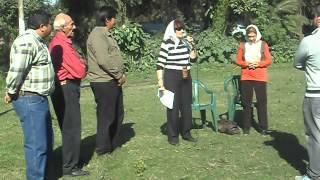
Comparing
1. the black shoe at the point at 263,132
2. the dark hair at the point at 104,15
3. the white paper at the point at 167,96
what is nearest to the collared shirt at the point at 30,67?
the dark hair at the point at 104,15

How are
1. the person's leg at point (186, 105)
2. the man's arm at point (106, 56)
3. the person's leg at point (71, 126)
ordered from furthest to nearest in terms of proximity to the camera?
1. the person's leg at point (186, 105)
2. the man's arm at point (106, 56)
3. the person's leg at point (71, 126)

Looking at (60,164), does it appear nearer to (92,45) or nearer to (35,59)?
(92,45)

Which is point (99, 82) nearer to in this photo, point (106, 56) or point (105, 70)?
point (105, 70)

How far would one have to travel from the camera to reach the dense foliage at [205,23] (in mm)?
19234

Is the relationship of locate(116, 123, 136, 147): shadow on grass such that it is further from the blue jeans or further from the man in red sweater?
the blue jeans

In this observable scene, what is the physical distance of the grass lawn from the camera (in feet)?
22.6

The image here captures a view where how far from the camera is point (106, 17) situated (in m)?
7.21

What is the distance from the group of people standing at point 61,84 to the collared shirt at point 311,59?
2.40 metres

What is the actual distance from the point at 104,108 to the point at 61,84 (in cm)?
91

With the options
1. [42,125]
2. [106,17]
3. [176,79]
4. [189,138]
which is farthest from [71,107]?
[189,138]

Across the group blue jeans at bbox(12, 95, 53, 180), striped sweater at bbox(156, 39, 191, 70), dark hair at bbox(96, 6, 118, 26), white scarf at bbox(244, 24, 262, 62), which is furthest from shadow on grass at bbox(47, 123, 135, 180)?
white scarf at bbox(244, 24, 262, 62)

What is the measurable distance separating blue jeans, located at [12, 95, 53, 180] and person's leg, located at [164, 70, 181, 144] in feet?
7.58

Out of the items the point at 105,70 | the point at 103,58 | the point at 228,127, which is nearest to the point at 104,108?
the point at 105,70

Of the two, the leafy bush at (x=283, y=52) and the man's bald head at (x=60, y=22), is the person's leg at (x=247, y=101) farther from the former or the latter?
the leafy bush at (x=283, y=52)
